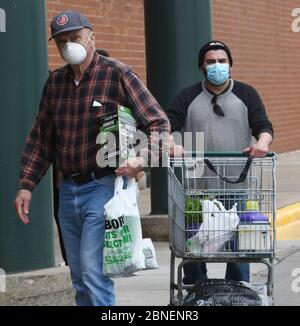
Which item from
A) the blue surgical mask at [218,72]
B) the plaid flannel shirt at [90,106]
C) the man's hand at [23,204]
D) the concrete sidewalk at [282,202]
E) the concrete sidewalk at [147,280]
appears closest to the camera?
the plaid flannel shirt at [90,106]

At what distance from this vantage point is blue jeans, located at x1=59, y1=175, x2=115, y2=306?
18.6 feet

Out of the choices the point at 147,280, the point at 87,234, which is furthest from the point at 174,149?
the point at 147,280

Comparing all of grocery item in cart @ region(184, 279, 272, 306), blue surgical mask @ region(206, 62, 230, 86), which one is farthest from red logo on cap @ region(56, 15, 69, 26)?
grocery item in cart @ region(184, 279, 272, 306)

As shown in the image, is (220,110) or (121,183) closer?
(121,183)

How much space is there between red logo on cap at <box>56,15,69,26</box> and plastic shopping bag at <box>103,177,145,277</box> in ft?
3.34

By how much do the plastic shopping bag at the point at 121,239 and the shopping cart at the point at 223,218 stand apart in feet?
1.09

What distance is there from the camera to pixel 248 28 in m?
20.8

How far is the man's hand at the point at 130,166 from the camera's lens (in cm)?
561

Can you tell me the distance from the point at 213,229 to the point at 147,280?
3.44 metres

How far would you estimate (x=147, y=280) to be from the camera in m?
9.12

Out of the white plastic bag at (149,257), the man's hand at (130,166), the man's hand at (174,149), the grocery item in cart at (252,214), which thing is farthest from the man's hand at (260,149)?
the white plastic bag at (149,257)

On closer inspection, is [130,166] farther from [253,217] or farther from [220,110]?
[220,110]

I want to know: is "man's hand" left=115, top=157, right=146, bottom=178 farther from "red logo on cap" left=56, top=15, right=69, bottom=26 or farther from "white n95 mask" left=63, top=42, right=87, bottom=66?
"red logo on cap" left=56, top=15, right=69, bottom=26

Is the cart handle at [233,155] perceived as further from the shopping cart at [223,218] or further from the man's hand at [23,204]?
the man's hand at [23,204]
